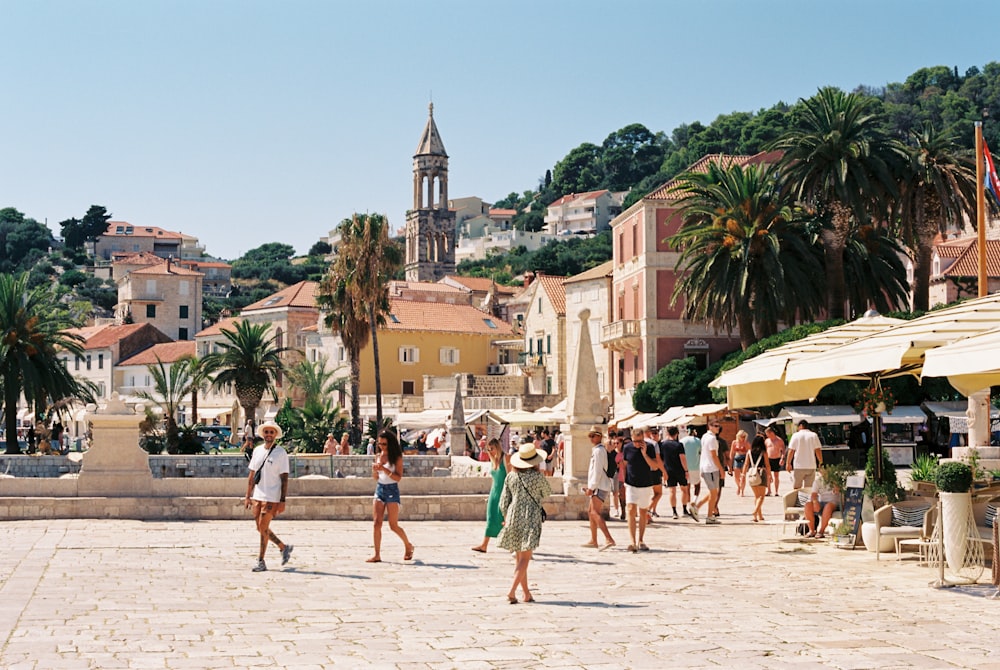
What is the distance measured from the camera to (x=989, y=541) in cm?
1159

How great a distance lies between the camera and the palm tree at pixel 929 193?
140ft

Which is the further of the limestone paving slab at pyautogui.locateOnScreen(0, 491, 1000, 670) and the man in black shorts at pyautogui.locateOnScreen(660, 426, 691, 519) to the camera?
Result: the man in black shorts at pyautogui.locateOnScreen(660, 426, 691, 519)

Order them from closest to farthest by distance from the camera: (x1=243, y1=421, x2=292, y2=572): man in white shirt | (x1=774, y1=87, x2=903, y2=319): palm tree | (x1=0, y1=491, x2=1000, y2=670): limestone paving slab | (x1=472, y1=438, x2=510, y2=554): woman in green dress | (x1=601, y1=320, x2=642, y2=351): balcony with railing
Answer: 1. (x1=0, y1=491, x2=1000, y2=670): limestone paving slab
2. (x1=243, y1=421, x2=292, y2=572): man in white shirt
3. (x1=472, y1=438, x2=510, y2=554): woman in green dress
4. (x1=774, y1=87, x2=903, y2=319): palm tree
5. (x1=601, y1=320, x2=642, y2=351): balcony with railing

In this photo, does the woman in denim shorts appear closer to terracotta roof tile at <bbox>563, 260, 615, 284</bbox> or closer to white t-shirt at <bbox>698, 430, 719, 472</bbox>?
white t-shirt at <bbox>698, 430, 719, 472</bbox>

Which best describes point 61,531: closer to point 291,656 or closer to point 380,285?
point 291,656

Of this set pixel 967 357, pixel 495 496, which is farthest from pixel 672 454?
pixel 967 357

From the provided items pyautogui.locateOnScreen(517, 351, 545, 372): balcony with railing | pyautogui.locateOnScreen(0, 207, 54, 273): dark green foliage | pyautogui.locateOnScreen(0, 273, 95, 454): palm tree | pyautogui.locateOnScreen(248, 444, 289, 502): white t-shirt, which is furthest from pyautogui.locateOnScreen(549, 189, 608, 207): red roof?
pyautogui.locateOnScreen(248, 444, 289, 502): white t-shirt

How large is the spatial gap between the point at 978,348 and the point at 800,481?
9387mm

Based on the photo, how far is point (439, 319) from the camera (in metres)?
75.8

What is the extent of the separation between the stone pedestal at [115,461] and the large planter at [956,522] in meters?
12.0

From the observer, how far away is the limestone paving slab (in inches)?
326

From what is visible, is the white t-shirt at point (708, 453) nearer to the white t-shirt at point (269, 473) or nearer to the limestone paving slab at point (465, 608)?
the limestone paving slab at point (465, 608)

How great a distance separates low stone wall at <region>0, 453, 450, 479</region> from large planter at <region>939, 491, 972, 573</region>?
61.7 feet

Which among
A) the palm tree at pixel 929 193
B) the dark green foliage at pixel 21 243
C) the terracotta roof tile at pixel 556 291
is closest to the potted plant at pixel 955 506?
the palm tree at pixel 929 193
